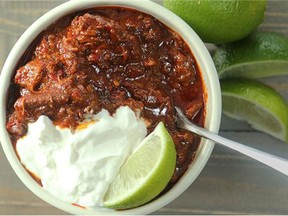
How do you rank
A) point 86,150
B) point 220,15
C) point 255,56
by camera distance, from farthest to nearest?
1. point 255,56
2. point 220,15
3. point 86,150

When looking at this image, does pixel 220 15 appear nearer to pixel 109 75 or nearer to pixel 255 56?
pixel 255 56

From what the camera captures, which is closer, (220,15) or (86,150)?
(86,150)

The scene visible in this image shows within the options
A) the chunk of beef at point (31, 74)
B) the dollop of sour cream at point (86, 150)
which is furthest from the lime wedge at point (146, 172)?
the chunk of beef at point (31, 74)

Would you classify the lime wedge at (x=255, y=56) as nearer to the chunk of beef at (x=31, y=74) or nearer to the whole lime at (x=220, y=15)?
the whole lime at (x=220, y=15)

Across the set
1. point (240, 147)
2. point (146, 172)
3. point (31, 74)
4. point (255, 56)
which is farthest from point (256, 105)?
point (31, 74)

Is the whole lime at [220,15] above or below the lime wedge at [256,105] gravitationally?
above

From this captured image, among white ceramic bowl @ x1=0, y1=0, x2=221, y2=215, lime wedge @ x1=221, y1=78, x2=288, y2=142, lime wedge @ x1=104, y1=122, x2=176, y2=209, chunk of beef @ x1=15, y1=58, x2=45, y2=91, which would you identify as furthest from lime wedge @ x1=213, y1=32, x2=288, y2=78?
chunk of beef @ x1=15, y1=58, x2=45, y2=91

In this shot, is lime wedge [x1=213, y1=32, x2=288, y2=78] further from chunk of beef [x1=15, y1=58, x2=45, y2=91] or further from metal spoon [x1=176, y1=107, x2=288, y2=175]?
chunk of beef [x1=15, y1=58, x2=45, y2=91]
